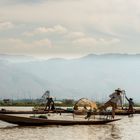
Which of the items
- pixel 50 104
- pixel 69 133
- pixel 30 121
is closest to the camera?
pixel 69 133

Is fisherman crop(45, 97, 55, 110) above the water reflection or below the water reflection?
above

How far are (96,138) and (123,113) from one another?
25.7m

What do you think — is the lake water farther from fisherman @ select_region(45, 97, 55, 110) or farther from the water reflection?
fisherman @ select_region(45, 97, 55, 110)

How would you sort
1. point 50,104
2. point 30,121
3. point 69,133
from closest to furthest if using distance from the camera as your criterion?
point 69,133 → point 30,121 → point 50,104

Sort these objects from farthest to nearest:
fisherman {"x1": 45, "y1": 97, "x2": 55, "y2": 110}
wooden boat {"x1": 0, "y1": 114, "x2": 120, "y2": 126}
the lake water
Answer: fisherman {"x1": 45, "y1": 97, "x2": 55, "y2": 110}, wooden boat {"x1": 0, "y1": 114, "x2": 120, "y2": 126}, the lake water

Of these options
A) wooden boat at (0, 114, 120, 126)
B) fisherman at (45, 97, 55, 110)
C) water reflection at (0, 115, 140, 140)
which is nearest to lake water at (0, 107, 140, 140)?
water reflection at (0, 115, 140, 140)

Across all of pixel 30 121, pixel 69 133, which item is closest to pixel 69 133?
pixel 69 133

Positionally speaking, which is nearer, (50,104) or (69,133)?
(69,133)

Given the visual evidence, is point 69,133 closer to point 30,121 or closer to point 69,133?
point 69,133

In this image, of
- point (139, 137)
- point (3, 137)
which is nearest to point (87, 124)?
point (139, 137)

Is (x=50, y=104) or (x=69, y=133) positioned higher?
(x=50, y=104)

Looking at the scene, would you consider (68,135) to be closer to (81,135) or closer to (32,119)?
(81,135)

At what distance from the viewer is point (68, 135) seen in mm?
35219

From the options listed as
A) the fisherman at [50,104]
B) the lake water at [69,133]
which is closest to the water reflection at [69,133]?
the lake water at [69,133]
